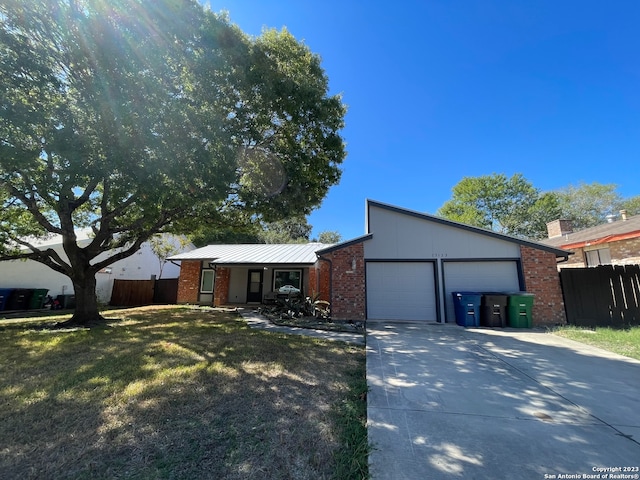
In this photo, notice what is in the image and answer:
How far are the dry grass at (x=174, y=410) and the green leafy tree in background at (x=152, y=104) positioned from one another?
13.2 feet

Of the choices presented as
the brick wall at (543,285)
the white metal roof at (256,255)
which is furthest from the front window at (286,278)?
the brick wall at (543,285)

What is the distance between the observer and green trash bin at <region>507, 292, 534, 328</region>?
8812 mm

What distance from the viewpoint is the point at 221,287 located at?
1591 cm

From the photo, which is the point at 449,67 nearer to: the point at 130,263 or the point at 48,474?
the point at 48,474

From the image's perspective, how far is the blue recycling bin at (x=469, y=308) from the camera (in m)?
9.07

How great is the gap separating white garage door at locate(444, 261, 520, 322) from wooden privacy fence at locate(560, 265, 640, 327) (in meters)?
1.51

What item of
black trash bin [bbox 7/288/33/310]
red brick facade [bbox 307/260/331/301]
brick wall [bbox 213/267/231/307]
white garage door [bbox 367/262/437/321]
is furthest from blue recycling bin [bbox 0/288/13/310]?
white garage door [bbox 367/262/437/321]

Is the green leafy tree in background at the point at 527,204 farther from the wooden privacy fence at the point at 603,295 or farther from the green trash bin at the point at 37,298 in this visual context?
the green trash bin at the point at 37,298

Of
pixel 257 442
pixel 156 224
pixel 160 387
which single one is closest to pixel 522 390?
pixel 257 442

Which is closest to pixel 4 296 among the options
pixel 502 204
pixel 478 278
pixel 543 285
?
pixel 478 278

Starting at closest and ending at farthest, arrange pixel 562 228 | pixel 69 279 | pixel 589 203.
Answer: pixel 69 279 → pixel 562 228 → pixel 589 203

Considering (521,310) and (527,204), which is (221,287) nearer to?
(521,310)

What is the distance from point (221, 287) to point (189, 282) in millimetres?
2250

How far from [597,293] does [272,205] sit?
1063cm
